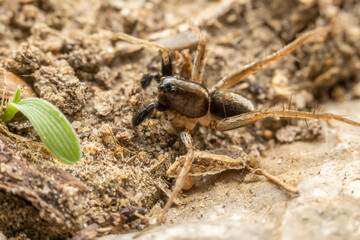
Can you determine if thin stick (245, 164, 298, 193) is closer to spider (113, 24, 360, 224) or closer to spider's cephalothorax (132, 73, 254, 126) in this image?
spider (113, 24, 360, 224)

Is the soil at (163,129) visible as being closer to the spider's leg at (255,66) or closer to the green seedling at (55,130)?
the green seedling at (55,130)

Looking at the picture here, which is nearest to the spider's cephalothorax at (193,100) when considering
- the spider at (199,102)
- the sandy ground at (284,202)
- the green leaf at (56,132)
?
the spider at (199,102)

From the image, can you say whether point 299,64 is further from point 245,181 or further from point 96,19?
point 96,19

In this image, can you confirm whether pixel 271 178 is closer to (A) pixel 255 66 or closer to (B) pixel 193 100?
(B) pixel 193 100

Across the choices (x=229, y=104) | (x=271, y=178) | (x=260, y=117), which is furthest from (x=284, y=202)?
(x=229, y=104)

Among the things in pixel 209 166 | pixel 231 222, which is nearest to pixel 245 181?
pixel 209 166
